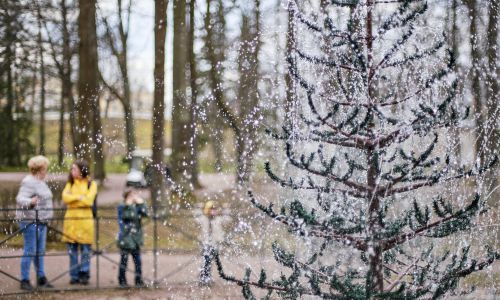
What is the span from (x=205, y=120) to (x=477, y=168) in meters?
15.8

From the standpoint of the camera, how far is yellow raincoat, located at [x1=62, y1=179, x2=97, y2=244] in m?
8.14

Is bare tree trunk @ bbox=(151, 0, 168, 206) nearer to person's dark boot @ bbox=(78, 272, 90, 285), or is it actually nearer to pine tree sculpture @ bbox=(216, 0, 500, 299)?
person's dark boot @ bbox=(78, 272, 90, 285)

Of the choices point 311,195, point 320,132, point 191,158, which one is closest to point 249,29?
point 191,158

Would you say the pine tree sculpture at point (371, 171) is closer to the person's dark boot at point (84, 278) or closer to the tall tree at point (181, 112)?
the person's dark boot at point (84, 278)

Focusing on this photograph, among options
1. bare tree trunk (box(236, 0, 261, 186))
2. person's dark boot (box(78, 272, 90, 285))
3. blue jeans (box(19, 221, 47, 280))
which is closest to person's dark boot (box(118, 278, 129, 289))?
person's dark boot (box(78, 272, 90, 285))

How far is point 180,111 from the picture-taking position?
1562cm

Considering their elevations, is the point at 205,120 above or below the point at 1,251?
above

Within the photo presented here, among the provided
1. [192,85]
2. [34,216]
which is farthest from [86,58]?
[34,216]

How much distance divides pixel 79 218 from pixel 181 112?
767cm

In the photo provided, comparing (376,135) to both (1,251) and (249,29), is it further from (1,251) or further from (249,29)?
(249,29)

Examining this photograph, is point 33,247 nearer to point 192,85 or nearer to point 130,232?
point 130,232

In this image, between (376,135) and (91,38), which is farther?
(91,38)

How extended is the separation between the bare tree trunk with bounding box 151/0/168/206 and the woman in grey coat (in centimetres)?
533

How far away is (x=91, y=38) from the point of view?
1370cm
